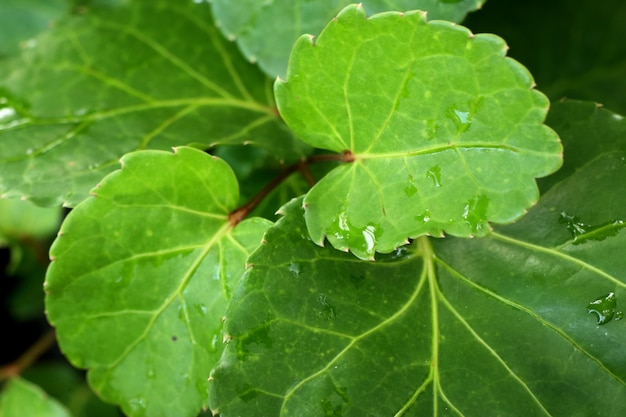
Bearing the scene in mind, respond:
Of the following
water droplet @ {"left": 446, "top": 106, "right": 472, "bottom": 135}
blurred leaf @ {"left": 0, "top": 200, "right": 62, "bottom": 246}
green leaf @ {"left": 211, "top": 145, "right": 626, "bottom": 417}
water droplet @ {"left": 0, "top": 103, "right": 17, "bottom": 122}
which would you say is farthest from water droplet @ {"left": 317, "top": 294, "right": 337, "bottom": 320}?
blurred leaf @ {"left": 0, "top": 200, "right": 62, "bottom": 246}

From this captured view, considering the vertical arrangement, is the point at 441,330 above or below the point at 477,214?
below

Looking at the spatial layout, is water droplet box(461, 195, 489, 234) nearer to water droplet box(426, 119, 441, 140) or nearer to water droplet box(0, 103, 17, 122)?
water droplet box(426, 119, 441, 140)

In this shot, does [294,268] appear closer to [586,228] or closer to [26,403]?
[586,228]

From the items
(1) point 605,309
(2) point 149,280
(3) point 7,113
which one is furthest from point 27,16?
(1) point 605,309

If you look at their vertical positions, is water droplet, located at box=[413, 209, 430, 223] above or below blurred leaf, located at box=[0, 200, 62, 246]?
above

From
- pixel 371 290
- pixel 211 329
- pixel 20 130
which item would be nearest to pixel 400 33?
pixel 371 290

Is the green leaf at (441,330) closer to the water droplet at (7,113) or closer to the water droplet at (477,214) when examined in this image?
the water droplet at (477,214)

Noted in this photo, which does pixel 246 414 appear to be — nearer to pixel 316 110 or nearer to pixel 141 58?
pixel 316 110
